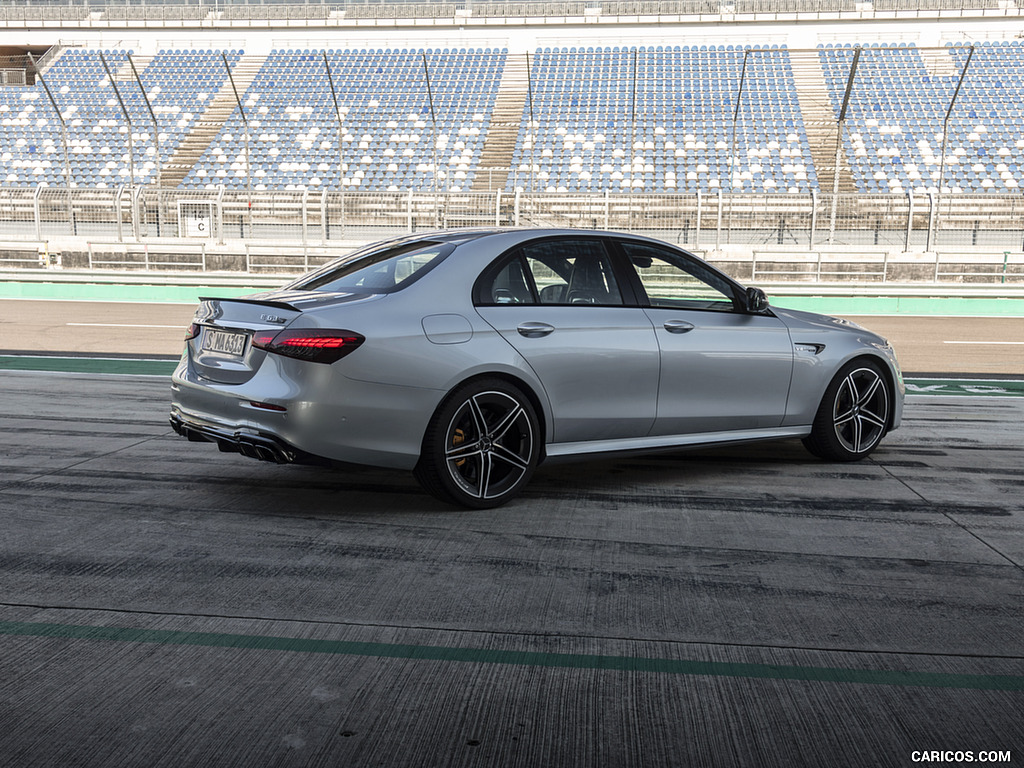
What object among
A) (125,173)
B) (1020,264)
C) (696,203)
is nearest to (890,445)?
(696,203)

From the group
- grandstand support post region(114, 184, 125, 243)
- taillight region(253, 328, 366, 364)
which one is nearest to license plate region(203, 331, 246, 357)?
taillight region(253, 328, 366, 364)

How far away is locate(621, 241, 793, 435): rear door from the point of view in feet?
18.5

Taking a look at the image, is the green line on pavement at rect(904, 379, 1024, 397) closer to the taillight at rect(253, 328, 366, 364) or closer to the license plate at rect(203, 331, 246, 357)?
the taillight at rect(253, 328, 366, 364)

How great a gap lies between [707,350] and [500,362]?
140cm

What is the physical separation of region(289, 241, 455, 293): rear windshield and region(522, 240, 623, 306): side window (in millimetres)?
497

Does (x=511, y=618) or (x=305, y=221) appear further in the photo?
(x=305, y=221)

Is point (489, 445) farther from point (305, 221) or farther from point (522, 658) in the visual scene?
point (305, 221)

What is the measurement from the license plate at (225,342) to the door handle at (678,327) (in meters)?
2.32

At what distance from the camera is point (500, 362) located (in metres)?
4.97

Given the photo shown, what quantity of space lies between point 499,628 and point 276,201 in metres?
23.7

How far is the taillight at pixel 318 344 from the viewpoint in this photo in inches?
182

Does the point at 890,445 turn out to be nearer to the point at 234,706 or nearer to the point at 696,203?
the point at 234,706

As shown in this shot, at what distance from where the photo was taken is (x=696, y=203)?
81.4 feet

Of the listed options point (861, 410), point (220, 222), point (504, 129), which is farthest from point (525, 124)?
point (861, 410)
